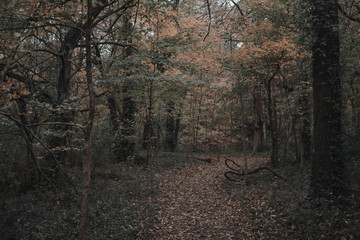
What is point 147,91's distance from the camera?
34.7 ft

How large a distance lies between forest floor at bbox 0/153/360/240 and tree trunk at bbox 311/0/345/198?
0.55 meters

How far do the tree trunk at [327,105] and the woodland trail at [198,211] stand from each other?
2242mm

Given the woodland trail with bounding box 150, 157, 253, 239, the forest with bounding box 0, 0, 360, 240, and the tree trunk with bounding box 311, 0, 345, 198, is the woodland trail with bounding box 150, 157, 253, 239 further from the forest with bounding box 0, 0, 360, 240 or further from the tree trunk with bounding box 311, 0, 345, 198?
the tree trunk with bounding box 311, 0, 345, 198

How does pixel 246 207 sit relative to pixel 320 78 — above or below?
below

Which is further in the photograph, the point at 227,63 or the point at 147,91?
the point at 227,63

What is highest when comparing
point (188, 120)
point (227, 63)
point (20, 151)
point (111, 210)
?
point (227, 63)

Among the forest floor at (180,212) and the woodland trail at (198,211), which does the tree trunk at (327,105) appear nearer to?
the forest floor at (180,212)

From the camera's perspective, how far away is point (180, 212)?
24.2 ft

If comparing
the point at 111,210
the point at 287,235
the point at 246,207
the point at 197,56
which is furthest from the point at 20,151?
the point at 197,56

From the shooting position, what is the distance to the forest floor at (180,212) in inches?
199

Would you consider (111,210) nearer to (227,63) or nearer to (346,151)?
(346,151)

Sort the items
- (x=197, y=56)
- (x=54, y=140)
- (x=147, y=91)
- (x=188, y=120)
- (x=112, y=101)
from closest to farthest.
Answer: (x=54, y=140) < (x=147, y=91) < (x=112, y=101) < (x=197, y=56) < (x=188, y=120)

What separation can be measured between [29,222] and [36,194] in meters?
1.70

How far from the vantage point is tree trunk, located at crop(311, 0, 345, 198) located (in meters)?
5.63
